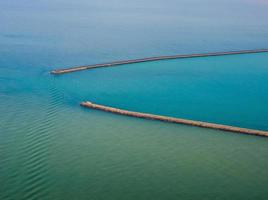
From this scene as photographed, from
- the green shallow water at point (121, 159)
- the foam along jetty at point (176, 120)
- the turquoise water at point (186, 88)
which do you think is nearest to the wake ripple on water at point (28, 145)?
the green shallow water at point (121, 159)

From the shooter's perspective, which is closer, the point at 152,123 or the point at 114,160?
the point at 114,160

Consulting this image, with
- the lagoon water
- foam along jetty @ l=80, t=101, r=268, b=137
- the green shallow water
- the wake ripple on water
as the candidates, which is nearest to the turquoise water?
the lagoon water

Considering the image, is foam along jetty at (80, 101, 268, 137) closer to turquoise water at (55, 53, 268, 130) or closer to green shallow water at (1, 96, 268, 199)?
green shallow water at (1, 96, 268, 199)

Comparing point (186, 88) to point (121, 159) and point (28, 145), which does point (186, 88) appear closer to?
point (121, 159)

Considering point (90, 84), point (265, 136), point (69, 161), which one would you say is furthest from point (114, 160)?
point (90, 84)

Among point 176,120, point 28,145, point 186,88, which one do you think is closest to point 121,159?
point 28,145

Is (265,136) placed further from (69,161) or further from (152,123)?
(69,161)

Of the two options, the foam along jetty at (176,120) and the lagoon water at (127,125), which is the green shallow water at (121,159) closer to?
the lagoon water at (127,125)

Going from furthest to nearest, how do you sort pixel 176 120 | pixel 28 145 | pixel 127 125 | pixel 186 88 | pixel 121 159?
pixel 186 88
pixel 176 120
pixel 127 125
pixel 28 145
pixel 121 159

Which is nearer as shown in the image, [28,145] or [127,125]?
[28,145]
